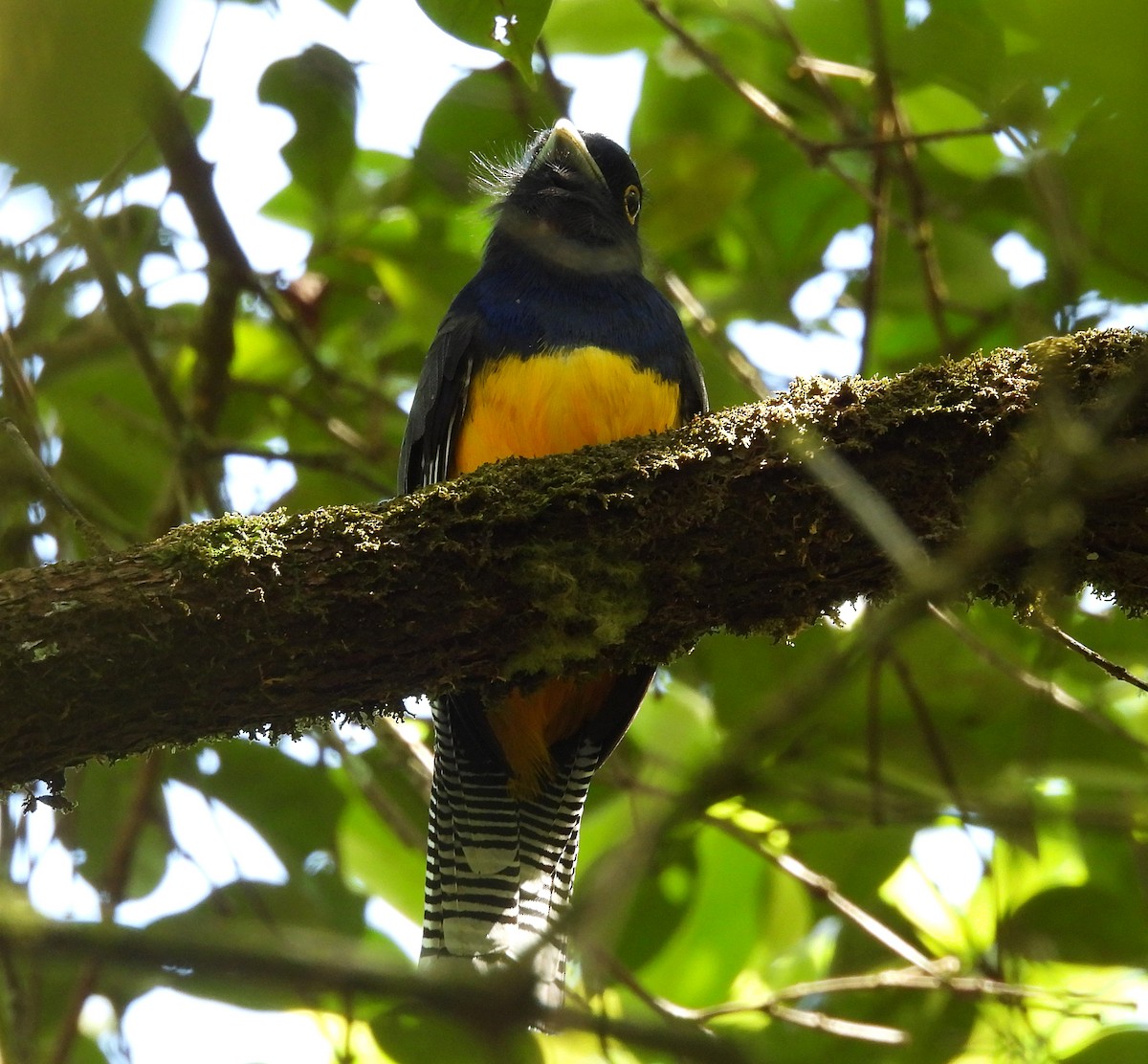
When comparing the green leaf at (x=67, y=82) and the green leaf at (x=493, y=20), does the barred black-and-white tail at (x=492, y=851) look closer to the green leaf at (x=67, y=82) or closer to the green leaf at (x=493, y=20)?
the green leaf at (x=493, y=20)

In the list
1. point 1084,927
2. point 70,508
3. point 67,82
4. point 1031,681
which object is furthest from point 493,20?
point 1084,927

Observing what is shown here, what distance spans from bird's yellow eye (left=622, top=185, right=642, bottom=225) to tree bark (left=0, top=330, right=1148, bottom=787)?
78.0 inches

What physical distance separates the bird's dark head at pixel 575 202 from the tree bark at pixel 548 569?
172 cm

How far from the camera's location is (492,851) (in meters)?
4.23

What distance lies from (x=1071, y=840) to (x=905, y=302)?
214 cm

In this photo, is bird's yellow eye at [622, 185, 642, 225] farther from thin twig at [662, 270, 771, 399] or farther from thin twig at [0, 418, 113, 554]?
thin twig at [0, 418, 113, 554]

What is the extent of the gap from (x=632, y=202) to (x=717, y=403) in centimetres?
86

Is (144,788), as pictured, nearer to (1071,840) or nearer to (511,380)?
(511,380)

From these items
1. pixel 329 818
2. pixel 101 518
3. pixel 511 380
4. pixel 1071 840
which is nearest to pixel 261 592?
pixel 511 380

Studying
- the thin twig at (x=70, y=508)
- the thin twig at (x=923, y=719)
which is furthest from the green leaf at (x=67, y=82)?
the thin twig at (x=923, y=719)

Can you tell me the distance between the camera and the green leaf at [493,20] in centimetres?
266

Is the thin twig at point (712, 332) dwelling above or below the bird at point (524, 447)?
above

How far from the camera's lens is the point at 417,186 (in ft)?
17.7

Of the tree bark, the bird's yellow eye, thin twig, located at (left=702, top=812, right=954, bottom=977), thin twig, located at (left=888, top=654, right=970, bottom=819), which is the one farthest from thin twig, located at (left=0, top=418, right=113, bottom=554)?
the bird's yellow eye
